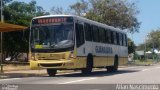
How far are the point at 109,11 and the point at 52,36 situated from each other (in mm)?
41381

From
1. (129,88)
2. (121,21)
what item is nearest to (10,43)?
(121,21)

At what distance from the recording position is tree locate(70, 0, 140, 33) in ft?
219

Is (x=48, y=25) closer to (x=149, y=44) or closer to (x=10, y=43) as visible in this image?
(x=10, y=43)

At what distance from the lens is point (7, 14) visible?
5697 centimetres

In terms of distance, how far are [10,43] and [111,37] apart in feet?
83.0

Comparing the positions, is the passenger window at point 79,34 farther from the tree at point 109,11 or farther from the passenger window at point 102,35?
the tree at point 109,11

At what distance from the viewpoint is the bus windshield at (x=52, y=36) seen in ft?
84.7

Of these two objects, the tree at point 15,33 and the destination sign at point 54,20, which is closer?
the destination sign at point 54,20

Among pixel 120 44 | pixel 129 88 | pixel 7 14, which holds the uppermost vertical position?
pixel 7 14

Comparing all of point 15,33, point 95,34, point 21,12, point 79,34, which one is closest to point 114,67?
point 95,34

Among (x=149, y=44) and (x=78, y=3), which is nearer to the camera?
(x=78, y=3)

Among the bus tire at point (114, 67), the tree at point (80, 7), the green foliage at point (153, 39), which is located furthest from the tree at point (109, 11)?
the green foliage at point (153, 39)

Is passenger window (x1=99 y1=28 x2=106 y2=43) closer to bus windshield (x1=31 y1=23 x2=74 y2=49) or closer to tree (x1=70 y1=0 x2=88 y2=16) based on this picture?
bus windshield (x1=31 y1=23 x2=74 y2=49)

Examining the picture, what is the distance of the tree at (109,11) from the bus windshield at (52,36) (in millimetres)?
39382
